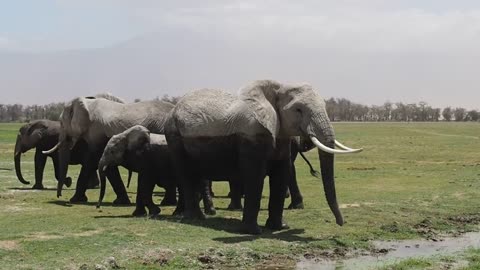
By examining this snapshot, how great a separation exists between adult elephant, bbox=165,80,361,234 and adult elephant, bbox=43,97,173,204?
12.9 feet

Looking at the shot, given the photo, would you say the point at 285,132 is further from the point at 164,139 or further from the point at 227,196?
the point at 227,196

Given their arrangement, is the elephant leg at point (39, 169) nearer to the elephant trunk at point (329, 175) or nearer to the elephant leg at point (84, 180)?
the elephant leg at point (84, 180)

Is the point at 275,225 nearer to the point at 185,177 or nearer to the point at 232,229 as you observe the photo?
the point at 232,229

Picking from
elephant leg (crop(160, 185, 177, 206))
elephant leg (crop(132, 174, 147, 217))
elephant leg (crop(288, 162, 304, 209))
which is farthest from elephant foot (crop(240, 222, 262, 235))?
elephant leg (crop(160, 185, 177, 206))

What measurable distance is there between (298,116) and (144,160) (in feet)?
13.7

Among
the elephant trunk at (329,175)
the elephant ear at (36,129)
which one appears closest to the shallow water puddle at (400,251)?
the elephant trunk at (329,175)

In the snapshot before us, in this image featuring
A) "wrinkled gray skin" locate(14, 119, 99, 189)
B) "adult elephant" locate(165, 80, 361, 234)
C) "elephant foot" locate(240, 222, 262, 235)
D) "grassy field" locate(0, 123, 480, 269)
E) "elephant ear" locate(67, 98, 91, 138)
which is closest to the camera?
"grassy field" locate(0, 123, 480, 269)

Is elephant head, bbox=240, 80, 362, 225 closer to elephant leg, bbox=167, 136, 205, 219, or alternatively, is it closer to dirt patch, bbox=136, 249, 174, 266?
elephant leg, bbox=167, 136, 205, 219

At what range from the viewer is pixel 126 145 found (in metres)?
16.7

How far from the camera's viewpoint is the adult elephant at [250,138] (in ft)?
45.5

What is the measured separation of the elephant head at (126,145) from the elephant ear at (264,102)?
3227 mm

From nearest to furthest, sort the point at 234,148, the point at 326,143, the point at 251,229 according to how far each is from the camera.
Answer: the point at 326,143 < the point at 251,229 < the point at 234,148

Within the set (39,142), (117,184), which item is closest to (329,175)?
(117,184)

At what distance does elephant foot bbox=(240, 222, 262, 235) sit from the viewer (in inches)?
551
